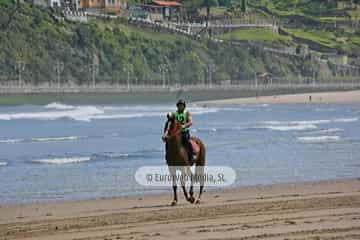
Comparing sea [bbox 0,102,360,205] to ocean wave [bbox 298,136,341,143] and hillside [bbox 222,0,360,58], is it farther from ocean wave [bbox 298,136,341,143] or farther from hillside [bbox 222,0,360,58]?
hillside [bbox 222,0,360,58]

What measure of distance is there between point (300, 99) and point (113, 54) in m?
21.4

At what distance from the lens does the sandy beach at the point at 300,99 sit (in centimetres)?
10050

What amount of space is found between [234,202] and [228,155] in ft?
40.0

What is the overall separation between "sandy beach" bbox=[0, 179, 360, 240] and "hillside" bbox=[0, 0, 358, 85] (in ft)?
268

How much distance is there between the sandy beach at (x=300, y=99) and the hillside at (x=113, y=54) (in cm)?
1065

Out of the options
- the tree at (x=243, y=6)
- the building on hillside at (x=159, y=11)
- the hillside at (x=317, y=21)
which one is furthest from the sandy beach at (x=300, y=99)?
the tree at (x=243, y=6)

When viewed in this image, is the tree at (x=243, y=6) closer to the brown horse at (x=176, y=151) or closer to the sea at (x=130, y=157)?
the sea at (x=130, y=157)

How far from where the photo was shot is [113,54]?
11594 centimetres

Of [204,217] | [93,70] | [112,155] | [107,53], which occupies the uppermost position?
[204,217]

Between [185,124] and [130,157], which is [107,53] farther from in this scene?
[185,124]

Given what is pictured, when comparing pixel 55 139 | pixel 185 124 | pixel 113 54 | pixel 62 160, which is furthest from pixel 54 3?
pixel 185 124

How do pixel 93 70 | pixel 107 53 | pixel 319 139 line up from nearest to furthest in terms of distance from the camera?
pixel 319 139, pixel 93 70, pixel 107 53

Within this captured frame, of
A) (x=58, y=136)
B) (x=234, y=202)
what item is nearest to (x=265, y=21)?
(x=58, y=136)

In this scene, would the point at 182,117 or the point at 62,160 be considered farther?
the point at 62,160
